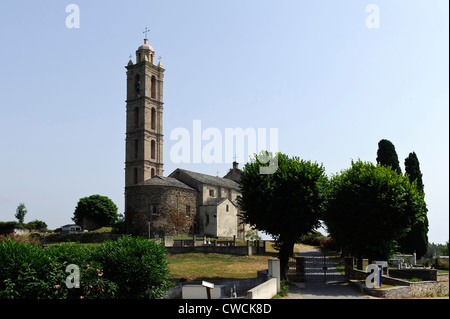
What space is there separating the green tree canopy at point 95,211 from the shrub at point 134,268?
70.9 m

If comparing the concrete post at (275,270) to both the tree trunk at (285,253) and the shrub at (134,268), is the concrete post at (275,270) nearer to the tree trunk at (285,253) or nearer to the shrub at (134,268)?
the tree trunk at (285,253)

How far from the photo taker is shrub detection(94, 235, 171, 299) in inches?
872

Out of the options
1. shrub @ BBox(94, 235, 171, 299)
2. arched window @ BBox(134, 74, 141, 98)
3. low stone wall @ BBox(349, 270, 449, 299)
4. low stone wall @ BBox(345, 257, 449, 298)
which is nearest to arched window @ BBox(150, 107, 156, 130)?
arched window @ BBox(134, 74, 141, 98)

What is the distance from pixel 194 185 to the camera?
73.3m

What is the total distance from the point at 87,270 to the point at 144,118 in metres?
65.2

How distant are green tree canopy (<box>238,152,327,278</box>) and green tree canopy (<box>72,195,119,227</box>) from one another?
209ft

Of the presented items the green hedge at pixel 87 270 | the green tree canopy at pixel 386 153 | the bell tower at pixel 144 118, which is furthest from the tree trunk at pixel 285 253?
the bell tower at pixel 144 118

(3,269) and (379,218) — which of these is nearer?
(3,269)

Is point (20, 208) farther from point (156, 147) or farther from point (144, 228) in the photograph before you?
point (144, 228)

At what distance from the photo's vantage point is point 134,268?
22234 millimetres

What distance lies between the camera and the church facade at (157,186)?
64.7 metres
